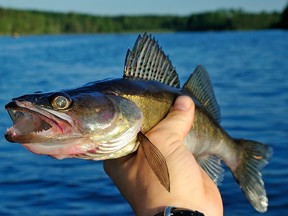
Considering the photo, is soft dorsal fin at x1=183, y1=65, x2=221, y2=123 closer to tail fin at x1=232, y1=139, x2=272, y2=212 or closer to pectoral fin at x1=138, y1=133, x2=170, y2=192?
tail fin at x1=232, y1=139, x2=272, y2=212

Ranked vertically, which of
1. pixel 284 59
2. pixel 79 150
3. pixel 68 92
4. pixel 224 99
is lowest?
pixel 284 59

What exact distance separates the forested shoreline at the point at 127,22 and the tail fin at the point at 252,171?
110 m

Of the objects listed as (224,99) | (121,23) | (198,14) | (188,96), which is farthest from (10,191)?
(198,14)

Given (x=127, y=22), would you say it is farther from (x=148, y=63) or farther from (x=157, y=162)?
(x=157, y=162)

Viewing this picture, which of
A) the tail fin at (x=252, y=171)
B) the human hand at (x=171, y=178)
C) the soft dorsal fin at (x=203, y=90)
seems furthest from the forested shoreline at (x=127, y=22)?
the human hand at (x=171, y=178)

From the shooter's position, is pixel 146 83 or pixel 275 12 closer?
pixel 146 83

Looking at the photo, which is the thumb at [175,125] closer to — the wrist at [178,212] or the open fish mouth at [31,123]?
the wrist at [178,212]

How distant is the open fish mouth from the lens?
2854 mm

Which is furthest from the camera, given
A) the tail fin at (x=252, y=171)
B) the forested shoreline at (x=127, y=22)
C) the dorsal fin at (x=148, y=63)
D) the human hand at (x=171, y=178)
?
the forested shoreline at (x=127, y=22)

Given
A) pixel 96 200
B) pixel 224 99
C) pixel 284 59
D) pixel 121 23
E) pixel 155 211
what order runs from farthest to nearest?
1. pixel 121 23
2. pixel 284 59
3. pixel 224 99
4. pixel 96 200
5. pixel 155 211

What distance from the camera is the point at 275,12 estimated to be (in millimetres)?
137625

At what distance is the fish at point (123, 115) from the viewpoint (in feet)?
9.68

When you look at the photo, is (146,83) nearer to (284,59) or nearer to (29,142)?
(29,142)

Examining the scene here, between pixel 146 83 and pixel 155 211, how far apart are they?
0.86m
